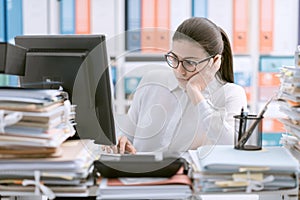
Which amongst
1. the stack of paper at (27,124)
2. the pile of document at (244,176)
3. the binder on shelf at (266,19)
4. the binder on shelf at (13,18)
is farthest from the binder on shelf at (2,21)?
the pile of document at (244,176)

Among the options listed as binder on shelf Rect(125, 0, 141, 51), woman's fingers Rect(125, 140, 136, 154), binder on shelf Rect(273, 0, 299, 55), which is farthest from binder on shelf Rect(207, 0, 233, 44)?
woman's fingers Rect(125, 140, 136, 154)

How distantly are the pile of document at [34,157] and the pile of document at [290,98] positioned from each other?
0.59m

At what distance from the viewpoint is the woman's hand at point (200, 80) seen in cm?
184

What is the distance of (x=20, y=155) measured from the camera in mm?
1265

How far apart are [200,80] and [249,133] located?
488 millimetres

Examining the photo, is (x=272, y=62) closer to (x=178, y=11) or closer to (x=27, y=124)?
(x=178, y=11)

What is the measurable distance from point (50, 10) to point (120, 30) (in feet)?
1.49

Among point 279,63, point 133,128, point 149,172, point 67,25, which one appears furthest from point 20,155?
point 279,63

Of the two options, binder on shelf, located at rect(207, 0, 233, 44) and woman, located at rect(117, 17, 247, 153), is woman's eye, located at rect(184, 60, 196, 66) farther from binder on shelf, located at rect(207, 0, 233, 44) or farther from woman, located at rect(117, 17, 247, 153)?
binder on shelf, located at rect(207, 0, 233, 44)

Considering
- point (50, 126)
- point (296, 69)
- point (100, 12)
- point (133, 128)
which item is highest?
point (100, 12)

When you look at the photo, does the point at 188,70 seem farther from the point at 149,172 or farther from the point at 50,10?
the point at 50,10

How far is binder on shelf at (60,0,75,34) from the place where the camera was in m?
3.17

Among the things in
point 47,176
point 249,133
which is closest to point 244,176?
point 249,133

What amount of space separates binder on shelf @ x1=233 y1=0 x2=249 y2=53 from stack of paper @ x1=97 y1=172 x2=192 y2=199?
211 cm
